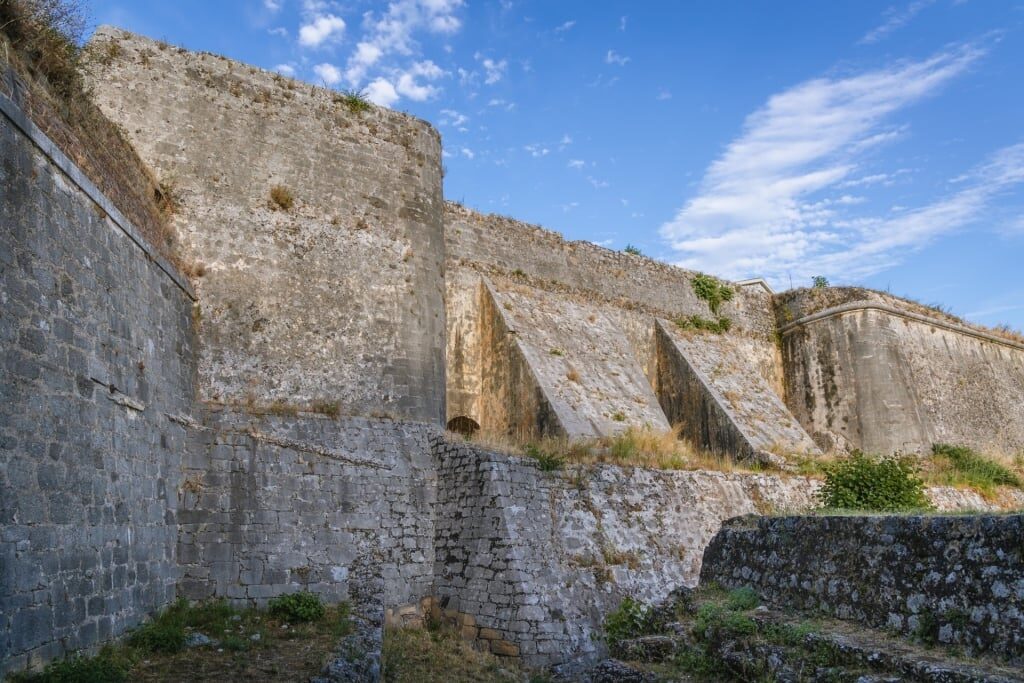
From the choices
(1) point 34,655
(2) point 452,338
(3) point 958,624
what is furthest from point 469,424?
(3) point 958,624

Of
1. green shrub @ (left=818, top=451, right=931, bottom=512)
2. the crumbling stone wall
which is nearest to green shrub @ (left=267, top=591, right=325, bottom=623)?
green shrub @ (left=818, top=451, right=931, bottom=512)

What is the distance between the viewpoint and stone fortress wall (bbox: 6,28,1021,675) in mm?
7383

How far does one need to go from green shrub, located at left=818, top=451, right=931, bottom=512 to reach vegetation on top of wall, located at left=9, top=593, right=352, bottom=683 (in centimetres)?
833

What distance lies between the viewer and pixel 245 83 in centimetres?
1337

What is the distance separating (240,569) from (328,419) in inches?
101

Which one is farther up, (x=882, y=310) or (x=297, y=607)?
(x=882, y=310)

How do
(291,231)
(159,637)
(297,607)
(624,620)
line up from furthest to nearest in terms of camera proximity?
(291,231), (624,620), (297,607), (159,637)

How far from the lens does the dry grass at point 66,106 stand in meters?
7.95

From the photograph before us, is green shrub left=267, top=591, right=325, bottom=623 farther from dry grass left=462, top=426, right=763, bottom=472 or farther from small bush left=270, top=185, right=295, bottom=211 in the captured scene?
small bush left=270, top=185, right=295, bottom=211

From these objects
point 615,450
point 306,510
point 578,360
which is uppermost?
point 578,360

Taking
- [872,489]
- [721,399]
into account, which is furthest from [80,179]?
[721,399]

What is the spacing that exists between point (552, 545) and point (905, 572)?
5826 millimetres

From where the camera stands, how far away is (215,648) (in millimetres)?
8750

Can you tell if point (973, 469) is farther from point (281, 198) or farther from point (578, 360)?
point (281, 198)
